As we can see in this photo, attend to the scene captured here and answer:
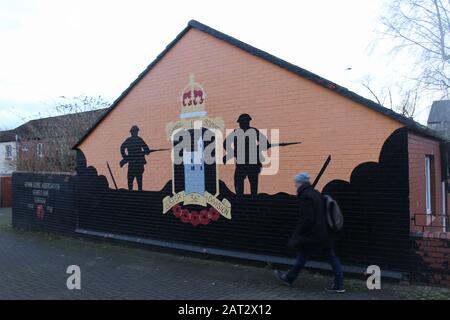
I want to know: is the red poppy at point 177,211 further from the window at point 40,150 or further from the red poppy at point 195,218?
the window at point 40,150

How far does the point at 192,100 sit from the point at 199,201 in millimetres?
2078

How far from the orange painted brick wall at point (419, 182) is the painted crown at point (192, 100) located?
155 inches

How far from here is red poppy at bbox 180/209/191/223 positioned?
9125 millimetres

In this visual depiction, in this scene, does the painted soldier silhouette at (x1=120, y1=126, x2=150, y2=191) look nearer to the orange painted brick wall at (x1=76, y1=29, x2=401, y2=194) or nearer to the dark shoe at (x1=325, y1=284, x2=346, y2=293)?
the orange painted brick wall at (x1=76, y1=29, x2=401, y2=194)

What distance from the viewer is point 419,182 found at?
7730 mm

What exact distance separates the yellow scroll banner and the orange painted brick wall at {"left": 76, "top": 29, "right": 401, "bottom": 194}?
0.39 metres

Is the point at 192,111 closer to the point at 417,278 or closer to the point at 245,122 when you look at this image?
the point at 245,122

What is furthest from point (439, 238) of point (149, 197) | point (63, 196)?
point (63, 196)

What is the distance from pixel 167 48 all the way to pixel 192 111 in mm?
1589

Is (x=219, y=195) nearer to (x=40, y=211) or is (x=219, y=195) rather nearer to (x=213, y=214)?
(x=213, y=214)

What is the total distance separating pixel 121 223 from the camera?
413 inches

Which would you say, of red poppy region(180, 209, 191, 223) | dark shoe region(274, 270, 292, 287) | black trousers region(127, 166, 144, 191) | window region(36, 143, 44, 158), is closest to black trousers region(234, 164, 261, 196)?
red poppy region(180, 209, 191, 223)

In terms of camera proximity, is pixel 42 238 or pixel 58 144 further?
pixel 58 144

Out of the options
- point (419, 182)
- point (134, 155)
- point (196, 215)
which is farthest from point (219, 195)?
point (419, 182)
